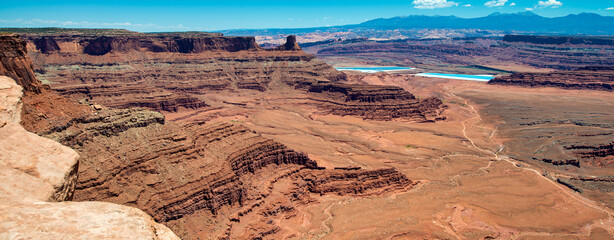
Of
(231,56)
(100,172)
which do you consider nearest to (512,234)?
(100,172)

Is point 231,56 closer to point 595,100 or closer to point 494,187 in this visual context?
point 494,187

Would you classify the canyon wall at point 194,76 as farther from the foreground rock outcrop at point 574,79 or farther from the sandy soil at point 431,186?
the foreground rock outcrop at point 574,79

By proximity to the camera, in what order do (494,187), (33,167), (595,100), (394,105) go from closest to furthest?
1. (33,167)
2. (494,187)
3. (394,105)
4. (595,100)

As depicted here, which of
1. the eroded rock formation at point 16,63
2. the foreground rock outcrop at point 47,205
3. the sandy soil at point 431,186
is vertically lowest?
the sandy soil at point 431,186

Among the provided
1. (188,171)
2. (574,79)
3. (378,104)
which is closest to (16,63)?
(188,171)

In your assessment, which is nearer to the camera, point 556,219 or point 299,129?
point 556,219

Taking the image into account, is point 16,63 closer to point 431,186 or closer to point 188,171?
point 188,171

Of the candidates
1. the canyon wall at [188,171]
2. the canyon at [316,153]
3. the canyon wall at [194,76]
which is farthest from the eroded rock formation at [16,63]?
the canyon wall at [194,76]

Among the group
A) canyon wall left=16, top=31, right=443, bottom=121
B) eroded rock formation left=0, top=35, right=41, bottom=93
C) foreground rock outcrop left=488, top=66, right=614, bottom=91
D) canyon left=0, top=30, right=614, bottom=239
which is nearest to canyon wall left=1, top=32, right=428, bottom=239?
canyon left=0, top=30, right=614, bottom=239
